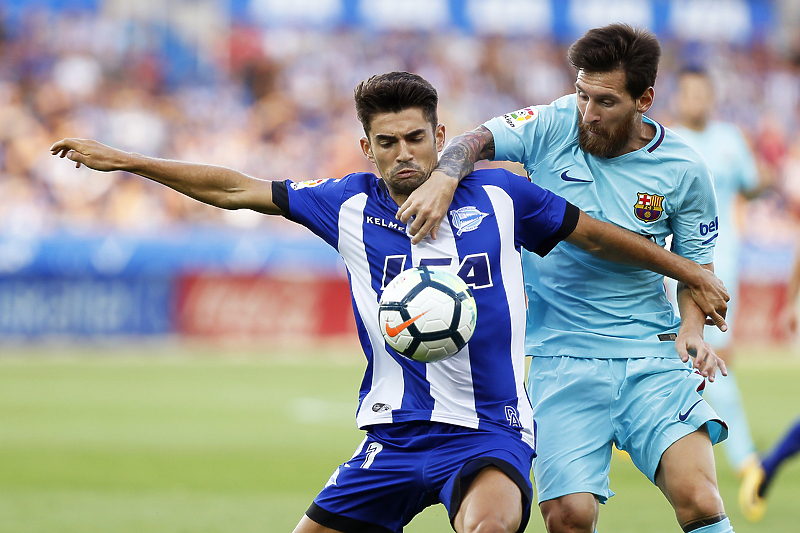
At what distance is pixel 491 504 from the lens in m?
3.56

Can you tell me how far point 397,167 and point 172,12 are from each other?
20.1m

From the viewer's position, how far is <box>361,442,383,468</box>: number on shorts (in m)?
3.91

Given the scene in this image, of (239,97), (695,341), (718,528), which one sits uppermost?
(239,97)

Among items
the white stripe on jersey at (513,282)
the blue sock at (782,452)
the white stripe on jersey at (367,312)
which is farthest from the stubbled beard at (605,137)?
the blue sock at (782,452)

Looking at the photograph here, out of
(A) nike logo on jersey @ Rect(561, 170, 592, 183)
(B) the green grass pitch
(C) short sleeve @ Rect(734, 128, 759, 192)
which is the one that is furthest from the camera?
(C) short sleeve @ Rect(734, 128, 759, 192)

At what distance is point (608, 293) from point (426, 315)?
1107mm

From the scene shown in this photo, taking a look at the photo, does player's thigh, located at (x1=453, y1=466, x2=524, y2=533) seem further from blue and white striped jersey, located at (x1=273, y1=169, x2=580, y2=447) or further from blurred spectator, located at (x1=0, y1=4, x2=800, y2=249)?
blurred spectator, located at (x1=0, y1=4, x2=800, y2=249)

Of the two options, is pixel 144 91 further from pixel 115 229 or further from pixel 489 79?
pixel 489 79

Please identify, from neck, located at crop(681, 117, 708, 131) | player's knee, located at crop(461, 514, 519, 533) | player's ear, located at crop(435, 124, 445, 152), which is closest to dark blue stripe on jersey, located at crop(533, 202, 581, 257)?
player's ear, located at crop(435, 124, 445, 152)

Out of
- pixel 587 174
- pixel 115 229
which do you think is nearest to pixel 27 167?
pixel 115 229

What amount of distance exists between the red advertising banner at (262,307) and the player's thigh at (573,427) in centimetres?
1100

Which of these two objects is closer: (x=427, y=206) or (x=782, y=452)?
(x=427, y=206)

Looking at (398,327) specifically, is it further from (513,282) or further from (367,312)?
(513,282)

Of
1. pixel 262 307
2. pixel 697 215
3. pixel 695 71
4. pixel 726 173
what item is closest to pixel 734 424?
pixel 726 173
